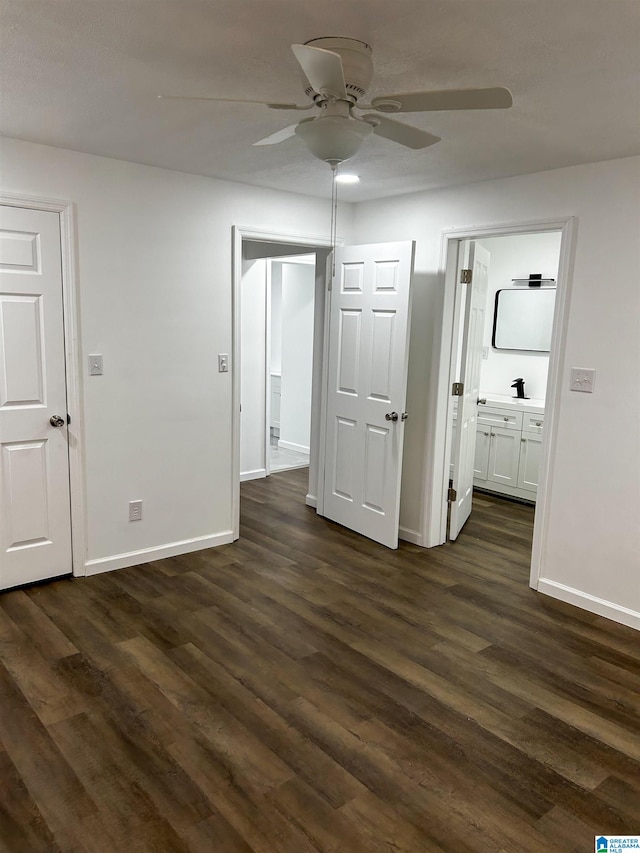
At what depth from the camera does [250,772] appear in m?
2.13

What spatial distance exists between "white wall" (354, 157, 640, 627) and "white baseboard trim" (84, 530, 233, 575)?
2098 millimetres

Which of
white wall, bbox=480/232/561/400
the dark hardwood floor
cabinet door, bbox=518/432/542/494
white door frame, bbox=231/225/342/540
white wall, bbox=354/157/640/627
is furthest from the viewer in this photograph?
white wall, bbox=480/232/561/400

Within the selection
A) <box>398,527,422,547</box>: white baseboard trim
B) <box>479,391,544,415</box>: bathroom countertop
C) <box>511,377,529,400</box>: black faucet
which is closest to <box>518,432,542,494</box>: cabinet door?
<box>479,391,544,415</box>: bathroom countertop

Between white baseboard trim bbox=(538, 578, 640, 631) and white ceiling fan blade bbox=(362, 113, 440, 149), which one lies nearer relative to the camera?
white ceiling fan blade bbox=(362, 113, 440, 149)

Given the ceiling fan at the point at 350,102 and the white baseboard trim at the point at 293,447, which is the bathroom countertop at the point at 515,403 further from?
the ceiling fan at the point at 350,102

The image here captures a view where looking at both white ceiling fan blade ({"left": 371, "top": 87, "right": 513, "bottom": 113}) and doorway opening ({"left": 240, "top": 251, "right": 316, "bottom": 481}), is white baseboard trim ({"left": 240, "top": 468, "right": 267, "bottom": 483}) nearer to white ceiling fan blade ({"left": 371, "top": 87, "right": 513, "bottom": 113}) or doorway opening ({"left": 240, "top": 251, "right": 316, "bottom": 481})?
doorway opening ({"left": 240, "top": 251, "right": 316, "bottom": 481})

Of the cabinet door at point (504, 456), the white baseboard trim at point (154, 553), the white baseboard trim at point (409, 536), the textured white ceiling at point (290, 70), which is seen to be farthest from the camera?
the cabinet door at point (504, 456)

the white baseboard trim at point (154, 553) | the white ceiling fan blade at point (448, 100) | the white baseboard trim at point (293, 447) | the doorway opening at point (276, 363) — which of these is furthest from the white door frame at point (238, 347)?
the white ceiling fan blade at point (448, 100)

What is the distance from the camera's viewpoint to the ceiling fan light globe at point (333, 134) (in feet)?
6.07

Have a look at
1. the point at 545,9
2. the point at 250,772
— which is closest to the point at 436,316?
the point at 545,9

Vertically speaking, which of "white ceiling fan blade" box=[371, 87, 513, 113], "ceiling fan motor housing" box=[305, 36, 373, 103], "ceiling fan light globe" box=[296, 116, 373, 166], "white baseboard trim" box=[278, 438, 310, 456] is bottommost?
"white baseboard trim" box=[278, 438, 310, 456]

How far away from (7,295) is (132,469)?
1187 millimetres

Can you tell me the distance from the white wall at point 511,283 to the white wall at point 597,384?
191cm

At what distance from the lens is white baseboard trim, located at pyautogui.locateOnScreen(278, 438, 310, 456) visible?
694 centimetres
